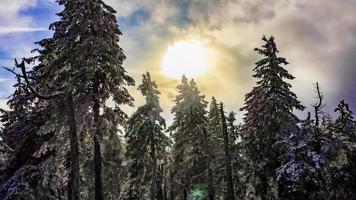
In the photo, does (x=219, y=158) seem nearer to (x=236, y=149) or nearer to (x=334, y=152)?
(x=236, y=149)

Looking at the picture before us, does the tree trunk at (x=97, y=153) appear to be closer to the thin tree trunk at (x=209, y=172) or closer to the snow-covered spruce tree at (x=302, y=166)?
the snow-covered spruce tree at (x=302, y=166)

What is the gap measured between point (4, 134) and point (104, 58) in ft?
29.7

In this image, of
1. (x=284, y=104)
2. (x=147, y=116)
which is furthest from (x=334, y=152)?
(x=147, y=116)

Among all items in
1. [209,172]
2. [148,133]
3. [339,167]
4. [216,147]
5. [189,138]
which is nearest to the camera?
[339,167]

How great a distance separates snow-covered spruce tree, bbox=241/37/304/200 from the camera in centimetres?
3150

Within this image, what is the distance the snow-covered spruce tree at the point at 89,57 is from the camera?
22.7m

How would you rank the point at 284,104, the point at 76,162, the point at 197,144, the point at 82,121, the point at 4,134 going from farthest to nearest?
the point at 197,144
the point at 284,104
the point at 4,134
the point at 82,121
the point at 76,162

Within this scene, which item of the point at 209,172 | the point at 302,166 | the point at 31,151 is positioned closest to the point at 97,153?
the point at 31,151

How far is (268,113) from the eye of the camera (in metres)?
31.8

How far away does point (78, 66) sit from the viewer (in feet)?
74.9

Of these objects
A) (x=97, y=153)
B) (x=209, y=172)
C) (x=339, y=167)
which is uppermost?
(x=209, y=172)

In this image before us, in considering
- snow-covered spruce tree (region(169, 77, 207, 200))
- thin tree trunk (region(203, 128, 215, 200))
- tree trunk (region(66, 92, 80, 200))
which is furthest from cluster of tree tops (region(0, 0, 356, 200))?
snow-covered spruce tree (region(169, 77, 207, 200))

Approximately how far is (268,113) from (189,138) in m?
13.7

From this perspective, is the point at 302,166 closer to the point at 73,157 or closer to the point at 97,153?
the point at 97,153
